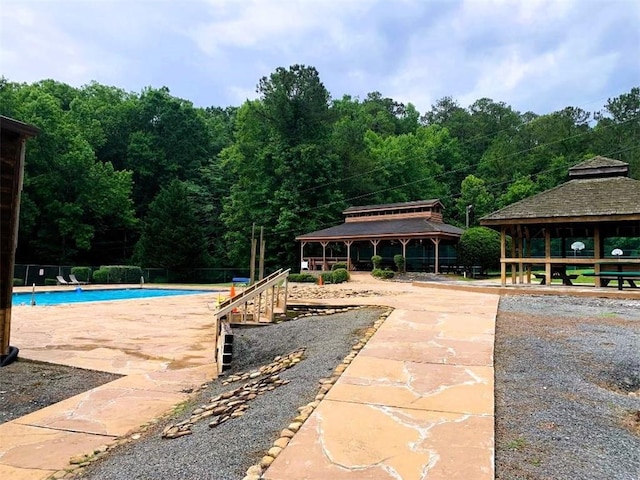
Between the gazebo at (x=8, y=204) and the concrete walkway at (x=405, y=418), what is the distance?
18.3ft

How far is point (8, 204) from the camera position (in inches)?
279

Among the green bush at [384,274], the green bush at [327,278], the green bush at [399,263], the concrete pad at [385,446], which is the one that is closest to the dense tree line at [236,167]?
the green bush at [399,263]

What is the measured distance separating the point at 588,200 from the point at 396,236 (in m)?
13.0

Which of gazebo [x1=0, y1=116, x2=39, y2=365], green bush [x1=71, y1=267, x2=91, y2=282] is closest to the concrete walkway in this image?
gazebo [x1=0, y1=116, x2=39, y2=365]

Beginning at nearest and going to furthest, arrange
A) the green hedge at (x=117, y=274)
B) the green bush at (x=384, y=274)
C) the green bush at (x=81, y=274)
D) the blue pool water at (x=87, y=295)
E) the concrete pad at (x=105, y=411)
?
the concrete pad at (x=105, y=411) → the blue pool water at (x=87, y=295) → the green bush at (x=384, y=274) → the green bush at (x=81, y=274) → the green hedge at (x=117, y=274)

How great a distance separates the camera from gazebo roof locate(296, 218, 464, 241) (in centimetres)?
2587

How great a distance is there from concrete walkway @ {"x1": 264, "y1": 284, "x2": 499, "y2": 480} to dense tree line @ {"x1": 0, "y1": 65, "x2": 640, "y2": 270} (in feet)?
94.3

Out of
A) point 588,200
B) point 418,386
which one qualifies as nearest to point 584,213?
point 588,200

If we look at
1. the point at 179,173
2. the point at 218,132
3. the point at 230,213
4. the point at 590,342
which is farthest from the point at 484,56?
the point at 218,132

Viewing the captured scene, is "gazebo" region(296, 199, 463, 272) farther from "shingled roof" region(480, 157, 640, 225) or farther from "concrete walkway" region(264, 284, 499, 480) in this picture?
"concrete walkway" region(264, 284, 499, 480)

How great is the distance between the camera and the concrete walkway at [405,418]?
287 cm

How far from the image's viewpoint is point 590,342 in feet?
20.1

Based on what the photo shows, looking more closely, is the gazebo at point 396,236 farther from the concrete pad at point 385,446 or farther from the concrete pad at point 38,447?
the concrete pad at point 38,447

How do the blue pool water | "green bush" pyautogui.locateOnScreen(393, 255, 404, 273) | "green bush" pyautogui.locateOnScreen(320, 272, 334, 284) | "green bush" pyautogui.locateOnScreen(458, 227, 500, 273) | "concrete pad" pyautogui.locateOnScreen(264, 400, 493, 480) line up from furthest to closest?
1. "green bush" pyautogui.locateOnScreen(393, 255, 404, 273)
2. "green bush" pyautogui.locateOnScreen(458, 227, 500, 273)
3. "green bush" pyautogui.locateOnScreen(320, 272, 334, 284)
4. the blue pool water
5. "concrete pad" pyautogui.locateOnScreen(264, 400, 493, 480)
